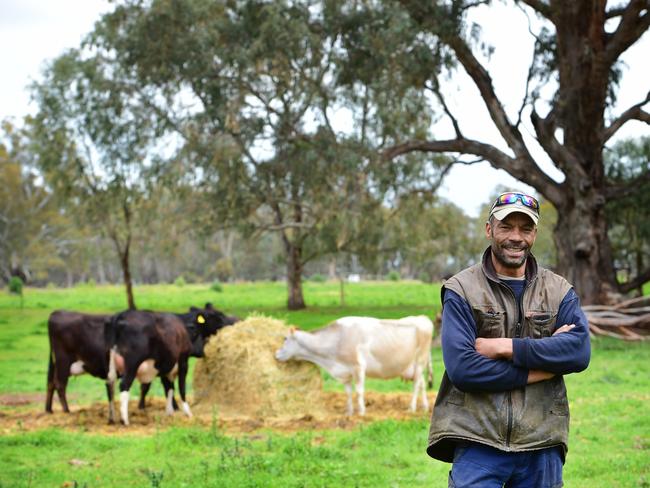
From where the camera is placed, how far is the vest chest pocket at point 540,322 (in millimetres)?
4055

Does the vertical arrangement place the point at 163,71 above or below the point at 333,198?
above

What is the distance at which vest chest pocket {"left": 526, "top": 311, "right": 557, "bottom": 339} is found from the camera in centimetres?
405

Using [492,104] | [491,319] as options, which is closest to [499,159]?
[492,104]

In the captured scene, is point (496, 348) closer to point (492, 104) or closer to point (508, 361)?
point (508, 361)

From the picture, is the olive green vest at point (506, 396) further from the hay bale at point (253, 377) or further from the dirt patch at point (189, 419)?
the hay bale at point (253, 377)

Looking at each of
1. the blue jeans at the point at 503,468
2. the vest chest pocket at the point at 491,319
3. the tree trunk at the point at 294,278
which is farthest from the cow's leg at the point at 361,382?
the tree trunk at the point at 294,278

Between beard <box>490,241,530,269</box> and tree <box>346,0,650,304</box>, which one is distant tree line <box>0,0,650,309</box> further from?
beard <box>490,241,530,269</box>

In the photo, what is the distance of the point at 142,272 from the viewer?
93.8 m

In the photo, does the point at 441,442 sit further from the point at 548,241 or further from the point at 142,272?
the point at 142,272

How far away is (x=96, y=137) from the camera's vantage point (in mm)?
34750

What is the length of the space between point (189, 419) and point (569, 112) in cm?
1594

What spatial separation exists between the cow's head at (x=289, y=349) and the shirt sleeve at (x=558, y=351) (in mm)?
8375

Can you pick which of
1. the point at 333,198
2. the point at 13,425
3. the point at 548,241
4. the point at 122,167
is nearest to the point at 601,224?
the point at 333,198

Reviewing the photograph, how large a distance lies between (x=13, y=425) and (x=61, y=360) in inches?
57.6
